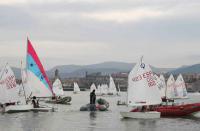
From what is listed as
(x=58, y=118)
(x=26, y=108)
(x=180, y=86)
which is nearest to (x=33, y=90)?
(x=26, y=108)

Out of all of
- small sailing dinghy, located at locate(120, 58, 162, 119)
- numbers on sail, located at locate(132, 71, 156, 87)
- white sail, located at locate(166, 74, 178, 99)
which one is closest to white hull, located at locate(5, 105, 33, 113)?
small sailing dinghy, located at locate(120, 58, 162, 119)

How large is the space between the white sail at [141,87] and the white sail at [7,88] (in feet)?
36.2

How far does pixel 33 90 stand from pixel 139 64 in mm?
10511

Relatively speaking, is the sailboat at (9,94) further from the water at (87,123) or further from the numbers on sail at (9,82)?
the water at (87,123)

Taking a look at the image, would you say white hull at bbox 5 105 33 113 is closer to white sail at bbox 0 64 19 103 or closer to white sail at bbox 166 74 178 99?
white sail at bbox 0 64 19 103

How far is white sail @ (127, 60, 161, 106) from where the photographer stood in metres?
40.8

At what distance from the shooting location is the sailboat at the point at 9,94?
1750 inches

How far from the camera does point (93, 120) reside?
130 ft

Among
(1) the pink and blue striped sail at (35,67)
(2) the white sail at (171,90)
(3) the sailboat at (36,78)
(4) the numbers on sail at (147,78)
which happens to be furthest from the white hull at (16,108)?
(2) the white sail at (171,90)

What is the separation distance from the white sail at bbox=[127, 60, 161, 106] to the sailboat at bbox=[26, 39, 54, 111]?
8627mm

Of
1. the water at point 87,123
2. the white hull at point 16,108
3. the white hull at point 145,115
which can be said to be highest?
the white hull at point 16,108

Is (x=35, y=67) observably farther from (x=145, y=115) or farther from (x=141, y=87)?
(x=145, y=115)

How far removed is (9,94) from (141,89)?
12279 mm

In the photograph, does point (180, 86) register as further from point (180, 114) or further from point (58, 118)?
point (58, 118)
